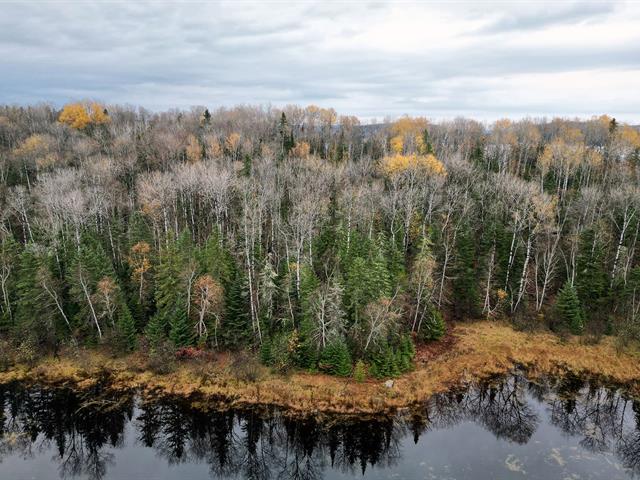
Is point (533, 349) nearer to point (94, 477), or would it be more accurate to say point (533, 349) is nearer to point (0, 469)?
point (94, 477)

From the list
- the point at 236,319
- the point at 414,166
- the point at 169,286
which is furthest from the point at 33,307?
the point at 414,166

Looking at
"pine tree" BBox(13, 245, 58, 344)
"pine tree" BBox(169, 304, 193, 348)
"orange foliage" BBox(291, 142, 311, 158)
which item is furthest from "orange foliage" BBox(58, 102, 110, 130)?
"pine tree" BBox(169, 304, 193, 348)

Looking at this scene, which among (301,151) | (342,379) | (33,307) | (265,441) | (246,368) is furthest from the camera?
(301,151)

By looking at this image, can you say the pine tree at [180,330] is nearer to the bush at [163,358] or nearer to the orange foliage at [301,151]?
the bush at [163,358]

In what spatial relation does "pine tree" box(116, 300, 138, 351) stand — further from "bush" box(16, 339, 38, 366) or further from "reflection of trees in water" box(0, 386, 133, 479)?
"bush" box(16, 339, 38, 366)

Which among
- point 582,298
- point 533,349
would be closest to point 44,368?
point 533,349

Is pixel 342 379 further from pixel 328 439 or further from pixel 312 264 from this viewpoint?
pixel 312 264

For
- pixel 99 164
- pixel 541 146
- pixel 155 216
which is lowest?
pixel 155 216
